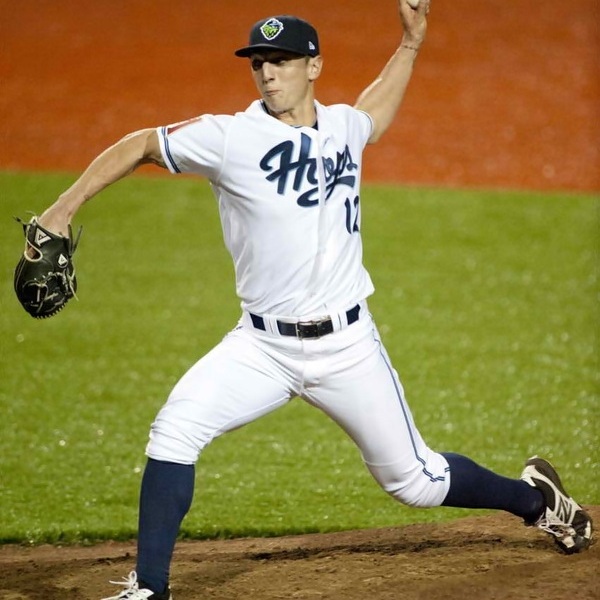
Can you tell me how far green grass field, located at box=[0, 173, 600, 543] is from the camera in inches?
209

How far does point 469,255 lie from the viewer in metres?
8.70

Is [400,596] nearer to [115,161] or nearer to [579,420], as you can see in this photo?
[115,161]

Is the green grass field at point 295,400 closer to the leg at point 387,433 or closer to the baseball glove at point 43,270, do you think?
the leg at point 387,433

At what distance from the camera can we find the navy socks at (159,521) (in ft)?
12.0

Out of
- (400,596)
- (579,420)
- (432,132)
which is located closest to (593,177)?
(432,132)

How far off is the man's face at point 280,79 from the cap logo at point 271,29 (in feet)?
0.16

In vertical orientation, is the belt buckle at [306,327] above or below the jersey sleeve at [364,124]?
below

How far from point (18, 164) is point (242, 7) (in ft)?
13.9

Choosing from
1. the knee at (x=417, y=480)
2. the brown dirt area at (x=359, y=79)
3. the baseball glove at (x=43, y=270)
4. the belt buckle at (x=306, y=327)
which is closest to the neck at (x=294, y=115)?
the belt buckle at (x=306, y=327)

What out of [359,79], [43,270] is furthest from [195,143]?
[359,79]

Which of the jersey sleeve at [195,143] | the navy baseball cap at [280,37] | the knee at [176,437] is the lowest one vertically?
the knee at [176,437]

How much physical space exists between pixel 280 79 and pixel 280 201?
0.39m

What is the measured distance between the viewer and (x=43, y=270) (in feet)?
11.8

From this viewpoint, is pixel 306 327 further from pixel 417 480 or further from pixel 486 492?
pixel 486 492
